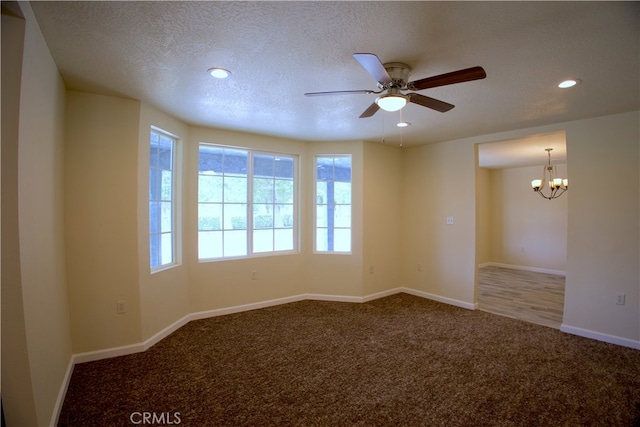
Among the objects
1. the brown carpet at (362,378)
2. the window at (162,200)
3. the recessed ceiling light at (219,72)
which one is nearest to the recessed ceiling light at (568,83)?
the brown carpet at (362,378)

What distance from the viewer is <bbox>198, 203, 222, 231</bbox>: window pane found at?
151 inches

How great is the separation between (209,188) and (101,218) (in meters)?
1.35

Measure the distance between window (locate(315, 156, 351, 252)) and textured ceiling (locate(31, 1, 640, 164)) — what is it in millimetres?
1628

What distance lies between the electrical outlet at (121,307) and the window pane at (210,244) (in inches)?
42.6

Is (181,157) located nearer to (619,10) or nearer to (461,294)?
(619,10)

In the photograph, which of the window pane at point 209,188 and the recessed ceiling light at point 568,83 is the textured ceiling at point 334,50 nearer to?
the recessed ceiling light at point 568,83

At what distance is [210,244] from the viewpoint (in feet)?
12.9

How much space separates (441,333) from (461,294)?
1.21 m

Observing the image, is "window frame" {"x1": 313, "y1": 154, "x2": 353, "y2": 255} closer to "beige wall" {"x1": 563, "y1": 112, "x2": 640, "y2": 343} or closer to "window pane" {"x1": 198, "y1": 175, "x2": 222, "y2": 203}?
"window pane" {"x1": 198, "y1": 175, "x2": 222, "y2": 203}

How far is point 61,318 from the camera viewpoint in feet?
7.79

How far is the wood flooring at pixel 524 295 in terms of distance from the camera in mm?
4055

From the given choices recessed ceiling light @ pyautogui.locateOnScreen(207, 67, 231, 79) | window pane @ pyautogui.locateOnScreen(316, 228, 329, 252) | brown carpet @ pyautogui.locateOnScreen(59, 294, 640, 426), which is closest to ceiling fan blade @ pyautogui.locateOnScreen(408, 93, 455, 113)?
recessed ceiling light @ pyautogui.locateOnScreen(207, 67, 231, 79)

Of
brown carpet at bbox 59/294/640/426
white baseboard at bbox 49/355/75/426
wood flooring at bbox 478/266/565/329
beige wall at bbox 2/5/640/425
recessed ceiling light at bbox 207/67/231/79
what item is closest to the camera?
beige wall at bbox 2/5/640/425

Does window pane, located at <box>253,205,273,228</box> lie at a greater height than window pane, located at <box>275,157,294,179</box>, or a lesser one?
lesser
